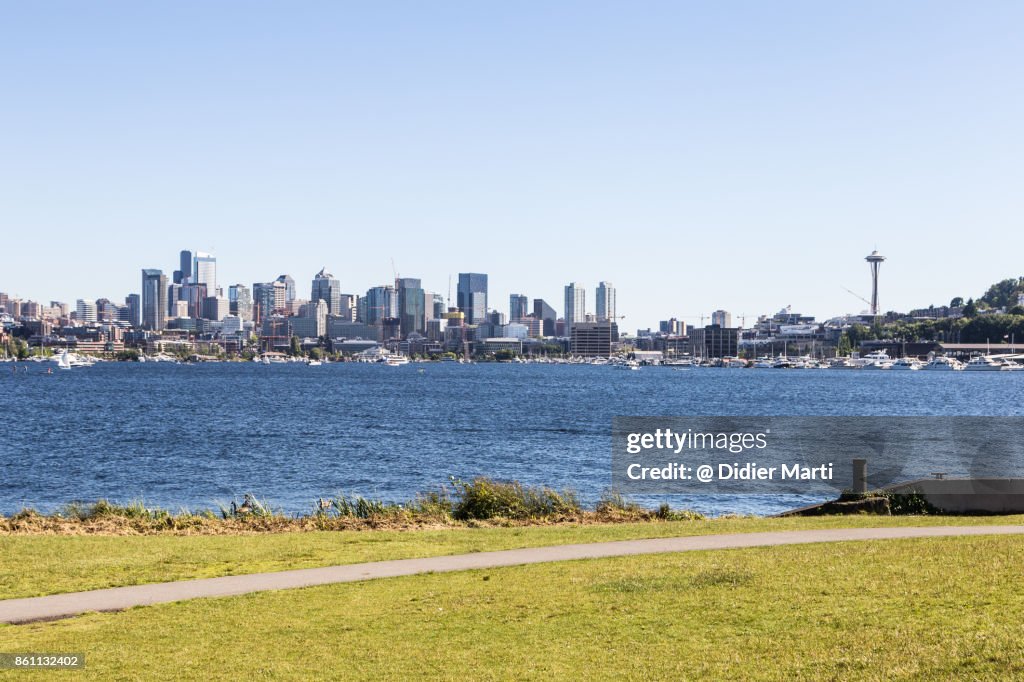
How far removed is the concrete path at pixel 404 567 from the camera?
1314 cm

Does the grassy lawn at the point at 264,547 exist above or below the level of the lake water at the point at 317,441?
above

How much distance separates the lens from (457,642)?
37.2ft

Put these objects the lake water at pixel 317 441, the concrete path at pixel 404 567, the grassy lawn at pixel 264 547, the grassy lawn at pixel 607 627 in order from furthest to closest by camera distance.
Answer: the lake water at pixel 317 441
the grassy lawn at pixel 264 547
the concrete path at pixel 404 567
the grassy lawn at pixel 607 627

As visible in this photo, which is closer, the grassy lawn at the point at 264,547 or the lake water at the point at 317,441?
the grassy lawn at the point at 264,547

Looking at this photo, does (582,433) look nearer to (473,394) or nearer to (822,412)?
(822,412)

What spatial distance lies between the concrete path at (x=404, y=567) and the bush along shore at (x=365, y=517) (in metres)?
4.69

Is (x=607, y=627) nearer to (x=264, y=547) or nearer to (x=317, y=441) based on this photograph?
(x=264, y=547)

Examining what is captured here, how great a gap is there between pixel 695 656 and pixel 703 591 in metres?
2.86

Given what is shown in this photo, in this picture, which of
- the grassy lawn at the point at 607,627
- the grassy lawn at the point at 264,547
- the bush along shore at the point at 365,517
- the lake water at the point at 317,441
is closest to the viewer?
the grassy lawn at the point at 607,627

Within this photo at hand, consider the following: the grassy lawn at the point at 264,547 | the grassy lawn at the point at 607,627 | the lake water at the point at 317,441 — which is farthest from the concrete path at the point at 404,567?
the lake water at the point at 317,441

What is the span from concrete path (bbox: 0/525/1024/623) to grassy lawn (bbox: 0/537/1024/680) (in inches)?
19.1

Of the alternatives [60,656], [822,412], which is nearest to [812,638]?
[60,656]

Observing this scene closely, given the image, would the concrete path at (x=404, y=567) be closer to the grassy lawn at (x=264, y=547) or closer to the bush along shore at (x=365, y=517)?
the grassy lawn at (x=264, y=547)

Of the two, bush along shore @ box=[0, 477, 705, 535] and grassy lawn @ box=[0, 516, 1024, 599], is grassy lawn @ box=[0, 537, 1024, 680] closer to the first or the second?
grassy lawn @ box=[0, 516, 1024, 599]
